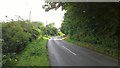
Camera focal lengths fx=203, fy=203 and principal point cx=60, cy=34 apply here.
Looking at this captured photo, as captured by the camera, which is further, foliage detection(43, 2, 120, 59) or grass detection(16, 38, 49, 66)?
foliage detection(43, 2, 120, 59)

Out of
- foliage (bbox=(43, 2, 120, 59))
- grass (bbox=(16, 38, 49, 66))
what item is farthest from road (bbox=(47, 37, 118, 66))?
foliage (bbox=(43, 2, 120, 59))

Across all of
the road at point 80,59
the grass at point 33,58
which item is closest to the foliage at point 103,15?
the road at point 80,59

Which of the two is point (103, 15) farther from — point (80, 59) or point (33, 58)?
point (33, 58)

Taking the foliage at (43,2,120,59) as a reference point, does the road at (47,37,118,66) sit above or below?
below

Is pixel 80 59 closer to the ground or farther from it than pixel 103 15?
closer to the ground

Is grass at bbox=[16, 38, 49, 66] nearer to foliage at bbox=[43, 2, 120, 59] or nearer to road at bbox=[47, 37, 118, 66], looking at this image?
road at bbox=[47, 37, 118, 66]

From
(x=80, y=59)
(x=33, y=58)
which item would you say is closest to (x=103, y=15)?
(x=80, y=59)

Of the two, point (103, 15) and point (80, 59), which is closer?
point (80, 59)

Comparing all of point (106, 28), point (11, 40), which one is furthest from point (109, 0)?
point (11, 40)

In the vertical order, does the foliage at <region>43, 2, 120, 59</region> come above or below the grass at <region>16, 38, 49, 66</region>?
above

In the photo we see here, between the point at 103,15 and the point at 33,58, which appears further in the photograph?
the point at 103,15

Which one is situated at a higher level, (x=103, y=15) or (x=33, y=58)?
(x=103, y=15)

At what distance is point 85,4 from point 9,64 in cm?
857

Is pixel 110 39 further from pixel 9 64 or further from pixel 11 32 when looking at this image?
pixel 9 64
